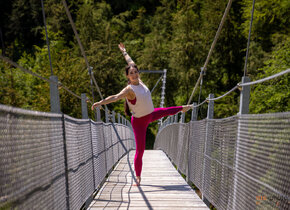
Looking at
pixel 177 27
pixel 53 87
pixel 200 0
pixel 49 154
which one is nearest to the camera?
pixel 49 154

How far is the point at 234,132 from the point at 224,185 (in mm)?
A: 437

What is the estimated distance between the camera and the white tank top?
3.28 m

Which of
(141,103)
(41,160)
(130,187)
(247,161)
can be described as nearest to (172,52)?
(130,187)

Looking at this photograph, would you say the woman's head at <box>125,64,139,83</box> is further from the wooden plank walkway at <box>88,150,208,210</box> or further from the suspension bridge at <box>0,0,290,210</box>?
the wooden plank walkway at <box>88,150,208,210</box>

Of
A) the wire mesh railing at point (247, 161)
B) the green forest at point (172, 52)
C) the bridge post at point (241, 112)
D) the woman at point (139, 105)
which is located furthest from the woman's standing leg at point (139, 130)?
the green forest at point (172, 52)

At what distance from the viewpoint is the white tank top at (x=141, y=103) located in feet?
10.8

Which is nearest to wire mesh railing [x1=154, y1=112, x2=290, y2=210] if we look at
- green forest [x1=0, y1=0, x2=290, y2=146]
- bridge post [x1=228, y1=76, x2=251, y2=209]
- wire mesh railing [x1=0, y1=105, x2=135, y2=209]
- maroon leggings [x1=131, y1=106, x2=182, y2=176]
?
bridge post [x1=228, y1=76, x2=251, y2=209]

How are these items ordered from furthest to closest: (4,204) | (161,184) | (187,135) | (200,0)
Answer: (200,0) < (187,135) < (161,184) < (4,204)

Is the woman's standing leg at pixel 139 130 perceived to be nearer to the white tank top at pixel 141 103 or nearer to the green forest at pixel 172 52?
the white tank top at pixel 141 103

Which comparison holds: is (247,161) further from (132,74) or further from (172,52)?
(172,52)

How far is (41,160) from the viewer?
1.54 meters

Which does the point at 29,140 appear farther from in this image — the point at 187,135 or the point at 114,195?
the point at 187,135

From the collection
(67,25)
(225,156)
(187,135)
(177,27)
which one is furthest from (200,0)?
(225,156)

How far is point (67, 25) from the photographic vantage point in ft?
95.6
